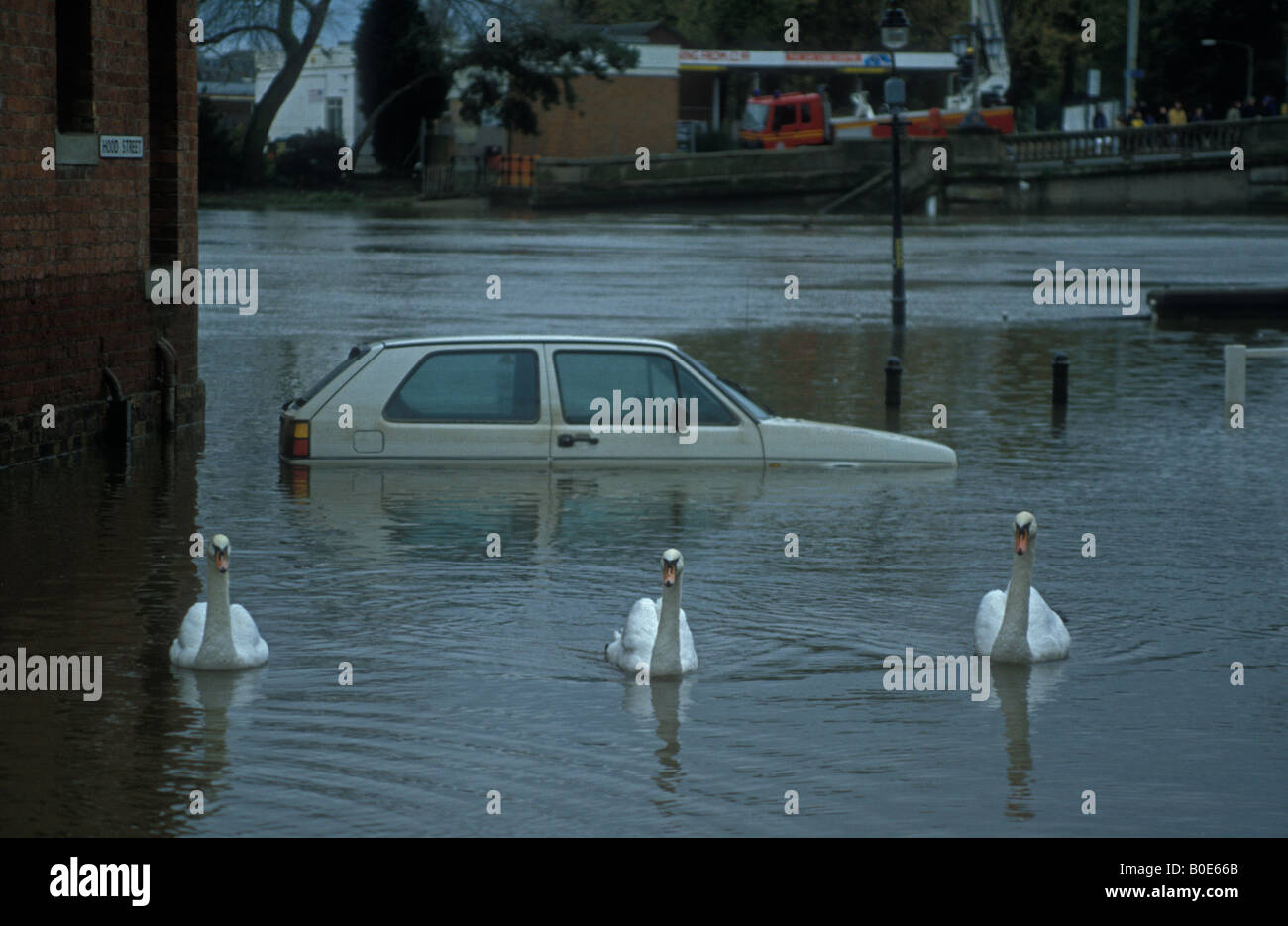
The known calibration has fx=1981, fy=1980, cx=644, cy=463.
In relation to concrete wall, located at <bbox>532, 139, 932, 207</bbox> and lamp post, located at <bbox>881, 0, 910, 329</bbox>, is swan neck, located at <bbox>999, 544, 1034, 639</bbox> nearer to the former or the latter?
lamp post, located at <bbox>881, 0, 910, 329</bbox>

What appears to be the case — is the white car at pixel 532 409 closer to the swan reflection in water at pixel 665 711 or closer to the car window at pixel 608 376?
the car window at pixel 608 376

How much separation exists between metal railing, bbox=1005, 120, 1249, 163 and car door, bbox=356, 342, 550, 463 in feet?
194

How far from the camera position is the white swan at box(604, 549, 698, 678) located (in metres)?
8.71

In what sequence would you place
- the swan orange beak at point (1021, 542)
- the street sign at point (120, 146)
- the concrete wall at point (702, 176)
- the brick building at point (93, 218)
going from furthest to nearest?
the concrete wall at point (702, 176) → the street sign at point (120, 146) → the brick building at point (93, 218) → the swan orange beak at point (1021, 542)

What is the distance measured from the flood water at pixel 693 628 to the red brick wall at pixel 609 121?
64.7 m

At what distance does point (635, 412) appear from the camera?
1497 centimetres

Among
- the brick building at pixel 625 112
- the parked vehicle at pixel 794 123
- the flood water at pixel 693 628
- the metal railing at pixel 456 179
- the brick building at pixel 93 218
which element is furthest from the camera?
the brick building at pixel 625 112

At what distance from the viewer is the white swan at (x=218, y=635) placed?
891 cm

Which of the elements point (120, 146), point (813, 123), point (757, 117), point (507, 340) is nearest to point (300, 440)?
point (507, 340)

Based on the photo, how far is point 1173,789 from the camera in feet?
24.5

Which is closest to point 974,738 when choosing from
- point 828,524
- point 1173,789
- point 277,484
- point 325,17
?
point 1173,789

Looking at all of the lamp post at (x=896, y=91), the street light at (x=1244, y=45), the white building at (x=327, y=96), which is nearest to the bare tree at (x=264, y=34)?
the white building at (x=327, y=96)

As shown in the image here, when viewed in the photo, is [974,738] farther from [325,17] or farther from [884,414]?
[325,17]

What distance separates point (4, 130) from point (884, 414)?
29.0 feet
